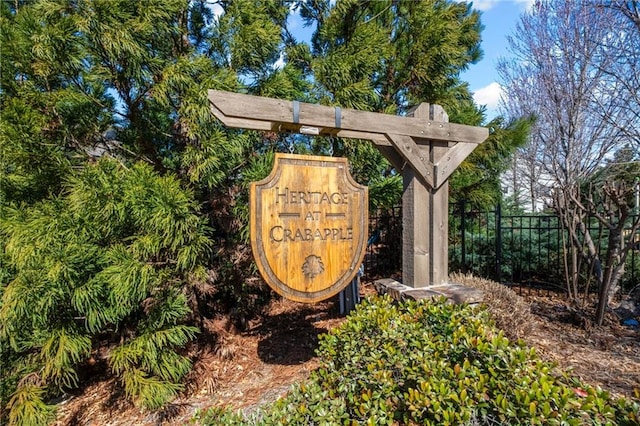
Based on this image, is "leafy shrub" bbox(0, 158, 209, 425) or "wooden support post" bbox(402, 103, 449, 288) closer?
"leafy shrub" bbox(0, 158, 209, 425)

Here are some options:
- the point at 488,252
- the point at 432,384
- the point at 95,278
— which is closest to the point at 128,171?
the point at 95,278

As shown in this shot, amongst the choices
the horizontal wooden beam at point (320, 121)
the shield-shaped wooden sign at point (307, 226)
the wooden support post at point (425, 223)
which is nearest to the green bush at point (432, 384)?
the shield-shaped wooden sign at point (307, 226)

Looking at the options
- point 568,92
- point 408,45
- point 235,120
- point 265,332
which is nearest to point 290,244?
point 235,120

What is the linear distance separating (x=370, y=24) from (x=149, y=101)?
8.65 ft

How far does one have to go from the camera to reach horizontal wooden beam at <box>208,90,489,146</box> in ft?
6.20

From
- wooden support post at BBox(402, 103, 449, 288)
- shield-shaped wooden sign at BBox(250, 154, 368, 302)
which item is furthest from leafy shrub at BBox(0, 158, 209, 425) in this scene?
wooden support post at BBox(402, 103, 449, 288)

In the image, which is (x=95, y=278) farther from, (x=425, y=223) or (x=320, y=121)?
(x=425, y=223)

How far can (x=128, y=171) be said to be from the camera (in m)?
2.61

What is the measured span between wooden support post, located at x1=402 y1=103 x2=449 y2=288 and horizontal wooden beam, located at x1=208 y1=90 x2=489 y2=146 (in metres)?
0.10

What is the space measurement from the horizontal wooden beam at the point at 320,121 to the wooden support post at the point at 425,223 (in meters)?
0.10

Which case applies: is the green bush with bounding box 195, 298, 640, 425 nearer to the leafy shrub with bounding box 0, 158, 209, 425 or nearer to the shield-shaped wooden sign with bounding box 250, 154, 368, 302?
the shield-shaped wooden sign with bounding box 250, 154, 368, 302

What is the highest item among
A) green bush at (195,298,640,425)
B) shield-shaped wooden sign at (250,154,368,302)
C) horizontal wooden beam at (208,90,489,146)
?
horizontal wooden beam at (208,90,489,146)

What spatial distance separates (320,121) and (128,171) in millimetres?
1684

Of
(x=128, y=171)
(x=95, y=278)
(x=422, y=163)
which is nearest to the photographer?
(x=95, y=278)
